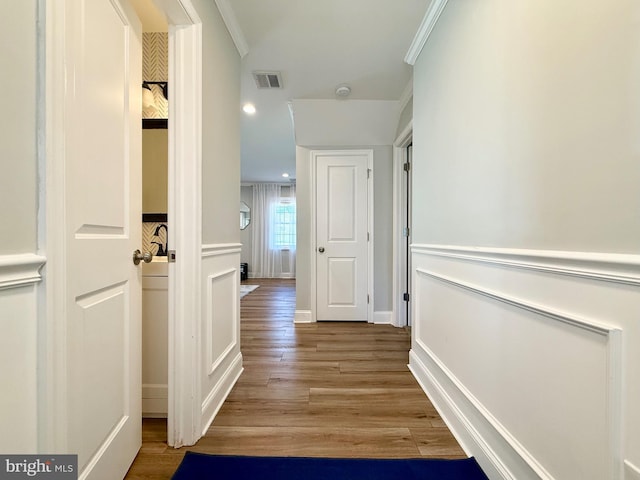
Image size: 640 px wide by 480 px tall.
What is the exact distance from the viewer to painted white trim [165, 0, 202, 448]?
1288 millimetres

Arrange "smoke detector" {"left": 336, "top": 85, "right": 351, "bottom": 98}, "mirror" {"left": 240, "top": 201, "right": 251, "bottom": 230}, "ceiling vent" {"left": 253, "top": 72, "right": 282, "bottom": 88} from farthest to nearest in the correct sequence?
"mirror" {"left": 240, "top": 201, "right": 251, "bottom": 230} → "smoke detector" {"left": 336, "top": 85, "right": 351, "bottom": 98} → "ceiling vent" {"left": 253, "top": 72, "right": 282, "bottom": 88}

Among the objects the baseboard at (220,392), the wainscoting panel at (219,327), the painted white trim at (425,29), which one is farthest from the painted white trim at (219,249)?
the painted white trim at (425,29)

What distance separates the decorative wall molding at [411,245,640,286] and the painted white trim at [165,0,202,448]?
1297mm

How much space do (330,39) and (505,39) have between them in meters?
1.23

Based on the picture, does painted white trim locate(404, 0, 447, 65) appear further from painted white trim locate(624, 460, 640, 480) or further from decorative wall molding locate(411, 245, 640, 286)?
painted white trim locate(624, 460, 640, 480)

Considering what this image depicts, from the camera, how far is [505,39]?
1.07m

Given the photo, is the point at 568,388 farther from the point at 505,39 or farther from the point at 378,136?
the point at 378,136

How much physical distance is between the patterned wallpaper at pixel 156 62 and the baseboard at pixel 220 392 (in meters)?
1.57

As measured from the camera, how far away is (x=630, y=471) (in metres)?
0.65

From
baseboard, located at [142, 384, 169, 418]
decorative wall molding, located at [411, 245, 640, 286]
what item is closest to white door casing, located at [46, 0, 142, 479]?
baseboard, located at [142, 384, 169, 418]

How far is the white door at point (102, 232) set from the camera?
803 mm

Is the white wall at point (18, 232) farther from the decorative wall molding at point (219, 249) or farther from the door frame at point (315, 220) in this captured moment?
the door frame at point (315, 220)

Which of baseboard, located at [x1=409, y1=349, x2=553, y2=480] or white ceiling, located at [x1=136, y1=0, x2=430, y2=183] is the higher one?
white ceiling, located at [x1=136, y1=0, x2=430, y2=183]

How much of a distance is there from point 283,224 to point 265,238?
0.58 meters
